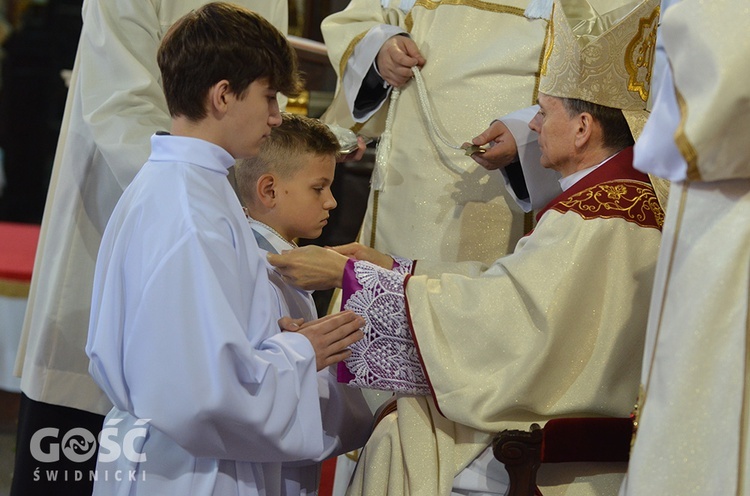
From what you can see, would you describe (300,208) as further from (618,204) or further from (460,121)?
(460,121)

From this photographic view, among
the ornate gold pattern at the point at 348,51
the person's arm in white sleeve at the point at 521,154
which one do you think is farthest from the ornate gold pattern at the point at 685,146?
the ornate gold pattern at the point at 348,51

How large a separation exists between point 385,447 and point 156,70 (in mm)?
1365

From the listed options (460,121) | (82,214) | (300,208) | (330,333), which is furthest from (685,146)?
(82,214)

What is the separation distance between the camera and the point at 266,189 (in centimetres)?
262

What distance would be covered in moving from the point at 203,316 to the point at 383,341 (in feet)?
2.32

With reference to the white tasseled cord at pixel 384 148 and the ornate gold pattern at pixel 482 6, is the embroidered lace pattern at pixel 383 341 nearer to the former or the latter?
the white tasseled cord at pixel 384 148

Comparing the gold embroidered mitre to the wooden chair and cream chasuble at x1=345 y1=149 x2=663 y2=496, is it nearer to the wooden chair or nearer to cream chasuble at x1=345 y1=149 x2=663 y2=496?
cream chasuble at x1=345 y1=149 x2=663 y2=496

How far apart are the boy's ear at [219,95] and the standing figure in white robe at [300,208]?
493 millimetres

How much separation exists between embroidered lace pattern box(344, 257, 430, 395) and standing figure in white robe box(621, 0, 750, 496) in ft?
2.46

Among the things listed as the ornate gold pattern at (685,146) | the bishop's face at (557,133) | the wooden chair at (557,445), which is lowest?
the wooden chair at (557,445)

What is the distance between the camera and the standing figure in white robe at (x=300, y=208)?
2.57m

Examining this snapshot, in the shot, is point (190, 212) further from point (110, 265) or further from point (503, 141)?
point (503, 141)

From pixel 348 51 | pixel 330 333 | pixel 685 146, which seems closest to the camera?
pixel 685 146

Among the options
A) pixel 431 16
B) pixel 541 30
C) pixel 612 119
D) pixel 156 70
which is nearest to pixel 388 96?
pixel 431 16
